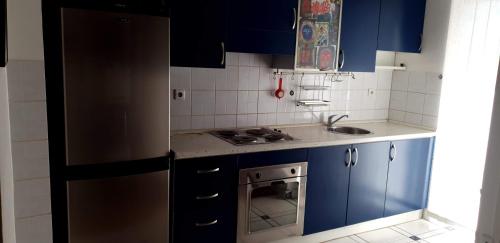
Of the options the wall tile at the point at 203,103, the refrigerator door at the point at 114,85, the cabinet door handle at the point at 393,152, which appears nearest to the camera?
the refrigerator door at the point at 114,85

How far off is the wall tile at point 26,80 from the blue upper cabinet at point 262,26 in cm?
118

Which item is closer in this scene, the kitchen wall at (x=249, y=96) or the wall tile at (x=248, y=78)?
the kitchen wall at (x=249, y=96)

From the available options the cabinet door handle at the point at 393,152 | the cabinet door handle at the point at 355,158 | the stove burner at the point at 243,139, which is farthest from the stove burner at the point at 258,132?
the cabinet door handle at the point at 393,152

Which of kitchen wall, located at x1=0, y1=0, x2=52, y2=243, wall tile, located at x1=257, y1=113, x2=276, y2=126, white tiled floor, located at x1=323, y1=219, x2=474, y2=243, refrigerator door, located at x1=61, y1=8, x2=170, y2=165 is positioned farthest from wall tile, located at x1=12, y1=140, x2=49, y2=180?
white tiled floor, located at x1=323, y1=219, x2=474, y2=243

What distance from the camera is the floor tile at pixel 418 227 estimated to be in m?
3.32

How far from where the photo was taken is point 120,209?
2105 mm

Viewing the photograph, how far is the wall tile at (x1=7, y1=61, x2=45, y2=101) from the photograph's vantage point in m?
1.65

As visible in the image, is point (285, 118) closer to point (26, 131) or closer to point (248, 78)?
point (248, 78)

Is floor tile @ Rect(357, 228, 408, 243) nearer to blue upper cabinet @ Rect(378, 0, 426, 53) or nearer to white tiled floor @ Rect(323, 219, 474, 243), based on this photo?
white tiled floor @ Rect(323, 219, 474, 243)

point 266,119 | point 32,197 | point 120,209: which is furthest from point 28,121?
point 266,119

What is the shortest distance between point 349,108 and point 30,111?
264cm

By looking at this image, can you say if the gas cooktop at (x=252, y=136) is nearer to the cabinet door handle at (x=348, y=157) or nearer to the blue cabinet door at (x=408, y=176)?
the cabinet door handle at (x=348, y=157)

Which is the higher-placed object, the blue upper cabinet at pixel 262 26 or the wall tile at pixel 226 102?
the blue upper cabinet at pixel 262 26

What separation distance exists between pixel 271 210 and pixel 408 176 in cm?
137
